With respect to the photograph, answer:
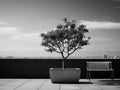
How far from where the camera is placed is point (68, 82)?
41.3 feet

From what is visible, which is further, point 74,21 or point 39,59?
point 39,59

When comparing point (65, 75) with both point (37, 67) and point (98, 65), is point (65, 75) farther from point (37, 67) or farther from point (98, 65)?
point (37, 67)

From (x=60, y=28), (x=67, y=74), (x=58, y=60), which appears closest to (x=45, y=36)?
(x=60, y=28)

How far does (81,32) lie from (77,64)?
285 centimetres

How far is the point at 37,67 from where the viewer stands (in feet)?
51.6

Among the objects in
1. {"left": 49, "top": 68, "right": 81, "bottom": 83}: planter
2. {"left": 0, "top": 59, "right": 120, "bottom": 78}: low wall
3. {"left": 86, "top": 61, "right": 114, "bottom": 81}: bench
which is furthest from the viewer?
{"left": 0, "top": 59, "right": 120, "bottom": 78}: low wall

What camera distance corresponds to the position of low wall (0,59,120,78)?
15656mm

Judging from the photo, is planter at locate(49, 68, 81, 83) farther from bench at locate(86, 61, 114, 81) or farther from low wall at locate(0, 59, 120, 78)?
low wall at locate(0, 59, 120, 78)

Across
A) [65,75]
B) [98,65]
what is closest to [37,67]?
[98,65]

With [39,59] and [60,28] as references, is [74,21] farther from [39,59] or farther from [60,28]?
[39,59]

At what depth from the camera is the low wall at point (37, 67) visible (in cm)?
1566

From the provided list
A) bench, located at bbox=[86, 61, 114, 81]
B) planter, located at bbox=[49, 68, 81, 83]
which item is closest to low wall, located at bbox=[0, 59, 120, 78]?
bench, located at bbox=[86, 61, 114, 81]

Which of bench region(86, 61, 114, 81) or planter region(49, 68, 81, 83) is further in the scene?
bench region(86, 61, 114, 81)

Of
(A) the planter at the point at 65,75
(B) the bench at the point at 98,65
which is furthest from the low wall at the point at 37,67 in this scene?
(A) the planter at the point at 65,75
